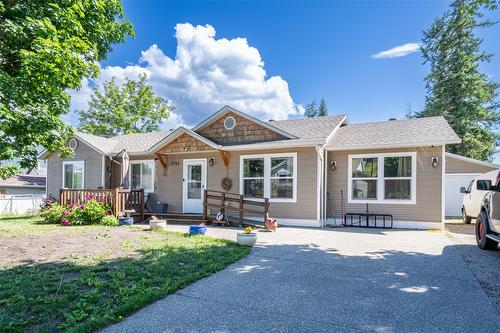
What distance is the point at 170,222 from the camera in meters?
11.6

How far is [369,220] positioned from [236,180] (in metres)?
5.14

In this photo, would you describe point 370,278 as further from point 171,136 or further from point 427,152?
point 171,136

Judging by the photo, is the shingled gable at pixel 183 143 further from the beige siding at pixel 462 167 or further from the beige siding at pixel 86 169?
the beige siding at pixel 462 167

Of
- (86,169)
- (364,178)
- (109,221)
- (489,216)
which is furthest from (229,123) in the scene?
(489,216)

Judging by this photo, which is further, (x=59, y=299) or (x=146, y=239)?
(x=146, y=239)

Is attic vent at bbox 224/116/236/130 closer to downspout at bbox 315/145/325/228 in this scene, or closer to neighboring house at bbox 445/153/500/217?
downspout at bbox 315/145/325/228

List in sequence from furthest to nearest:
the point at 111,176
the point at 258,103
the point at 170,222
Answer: the point at 258,103 < the point at 111,176 < the point at 170,222

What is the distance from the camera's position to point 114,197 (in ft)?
37.6

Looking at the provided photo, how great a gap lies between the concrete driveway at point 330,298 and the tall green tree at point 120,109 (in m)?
29.0

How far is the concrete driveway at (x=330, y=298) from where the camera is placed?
312 centimetres

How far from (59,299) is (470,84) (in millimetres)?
27911

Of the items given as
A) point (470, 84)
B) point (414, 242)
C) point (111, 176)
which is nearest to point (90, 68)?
point (111, 176)

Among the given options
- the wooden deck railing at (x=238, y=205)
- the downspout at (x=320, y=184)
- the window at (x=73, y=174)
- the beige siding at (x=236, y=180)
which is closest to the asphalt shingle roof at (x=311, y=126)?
the downspout at (x=320, y=184)

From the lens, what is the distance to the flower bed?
10648 mm
